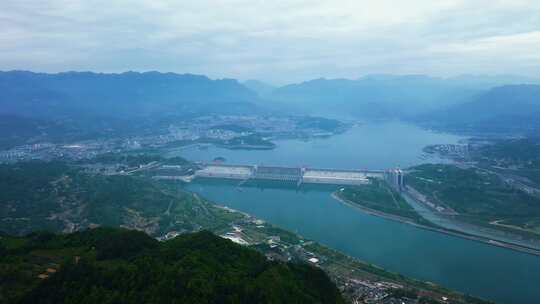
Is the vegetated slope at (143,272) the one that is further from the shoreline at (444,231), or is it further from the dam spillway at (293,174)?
the dam spillway at (293,174)

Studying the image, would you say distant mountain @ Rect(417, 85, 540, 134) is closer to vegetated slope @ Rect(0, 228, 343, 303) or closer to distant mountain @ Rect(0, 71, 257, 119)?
distant mountain @ Rect(0, 71, 257, 119)

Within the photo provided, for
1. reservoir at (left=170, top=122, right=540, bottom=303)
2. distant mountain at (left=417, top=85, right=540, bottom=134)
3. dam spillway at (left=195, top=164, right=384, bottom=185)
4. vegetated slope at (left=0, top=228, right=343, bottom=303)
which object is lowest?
reservoir at (left=170, top=122, right=540, bottom=303)

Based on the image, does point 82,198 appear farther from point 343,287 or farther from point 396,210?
point 396,210

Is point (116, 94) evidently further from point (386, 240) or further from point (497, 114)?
point (386, 240)

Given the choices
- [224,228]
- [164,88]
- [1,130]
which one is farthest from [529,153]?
[164,88]

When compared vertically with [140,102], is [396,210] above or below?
below

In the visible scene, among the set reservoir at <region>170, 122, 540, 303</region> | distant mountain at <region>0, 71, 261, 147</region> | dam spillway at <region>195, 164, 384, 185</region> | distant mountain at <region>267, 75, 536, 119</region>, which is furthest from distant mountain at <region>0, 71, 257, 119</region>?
reservoir at <region>170, 122, 540, 303</region>

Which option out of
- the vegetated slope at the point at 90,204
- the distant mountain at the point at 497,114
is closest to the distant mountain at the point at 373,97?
the distant mountain at the point at 497,114
